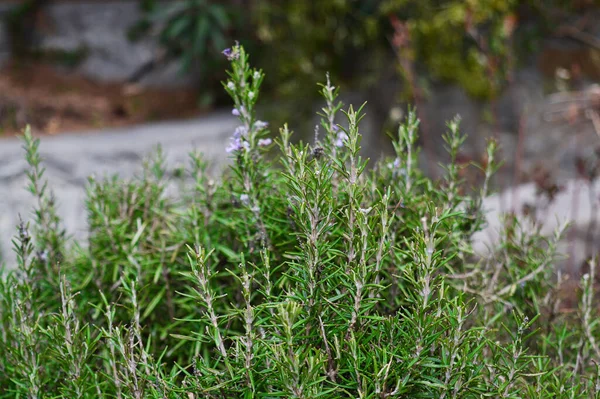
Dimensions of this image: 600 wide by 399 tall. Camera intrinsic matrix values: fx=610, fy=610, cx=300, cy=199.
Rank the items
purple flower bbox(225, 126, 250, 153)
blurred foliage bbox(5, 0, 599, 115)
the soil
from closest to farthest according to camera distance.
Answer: purple flower bbox(225, 126, 250, 153), blurred foliage bbox(5, 0, 599, 115), the soil

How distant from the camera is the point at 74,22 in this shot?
246 inches

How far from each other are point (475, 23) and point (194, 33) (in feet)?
7.99

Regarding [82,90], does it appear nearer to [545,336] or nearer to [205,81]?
[205,81]

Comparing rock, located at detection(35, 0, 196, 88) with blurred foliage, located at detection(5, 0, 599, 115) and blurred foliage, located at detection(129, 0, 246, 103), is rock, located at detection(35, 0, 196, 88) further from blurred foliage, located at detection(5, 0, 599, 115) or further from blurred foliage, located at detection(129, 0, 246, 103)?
blurred foliage, located at detection(5, 0, 599, 115)

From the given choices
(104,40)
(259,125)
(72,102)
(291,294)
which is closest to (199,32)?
(72,102)

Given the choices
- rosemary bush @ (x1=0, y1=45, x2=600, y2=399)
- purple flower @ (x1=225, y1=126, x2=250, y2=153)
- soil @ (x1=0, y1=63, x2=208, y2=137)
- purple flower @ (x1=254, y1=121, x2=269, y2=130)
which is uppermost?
soil @ (x1=0, y1=63, x2=208, y2=137)

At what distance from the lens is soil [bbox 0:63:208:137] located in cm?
527

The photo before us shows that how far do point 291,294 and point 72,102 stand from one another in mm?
4927

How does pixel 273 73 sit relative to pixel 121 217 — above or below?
above

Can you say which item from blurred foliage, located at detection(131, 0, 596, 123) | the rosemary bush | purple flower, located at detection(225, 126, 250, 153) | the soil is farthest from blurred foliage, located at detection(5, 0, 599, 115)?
purple flower, located at detection(225, 126, 250, 153)

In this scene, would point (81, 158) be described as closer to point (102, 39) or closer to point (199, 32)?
point (199, 32)

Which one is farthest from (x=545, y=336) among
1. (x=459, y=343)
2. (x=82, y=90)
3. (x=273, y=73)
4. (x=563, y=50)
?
(x=82, y=90)

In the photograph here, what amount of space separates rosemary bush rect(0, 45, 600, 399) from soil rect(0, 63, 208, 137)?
362 cm

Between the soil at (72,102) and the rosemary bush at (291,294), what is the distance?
11.9 ft
